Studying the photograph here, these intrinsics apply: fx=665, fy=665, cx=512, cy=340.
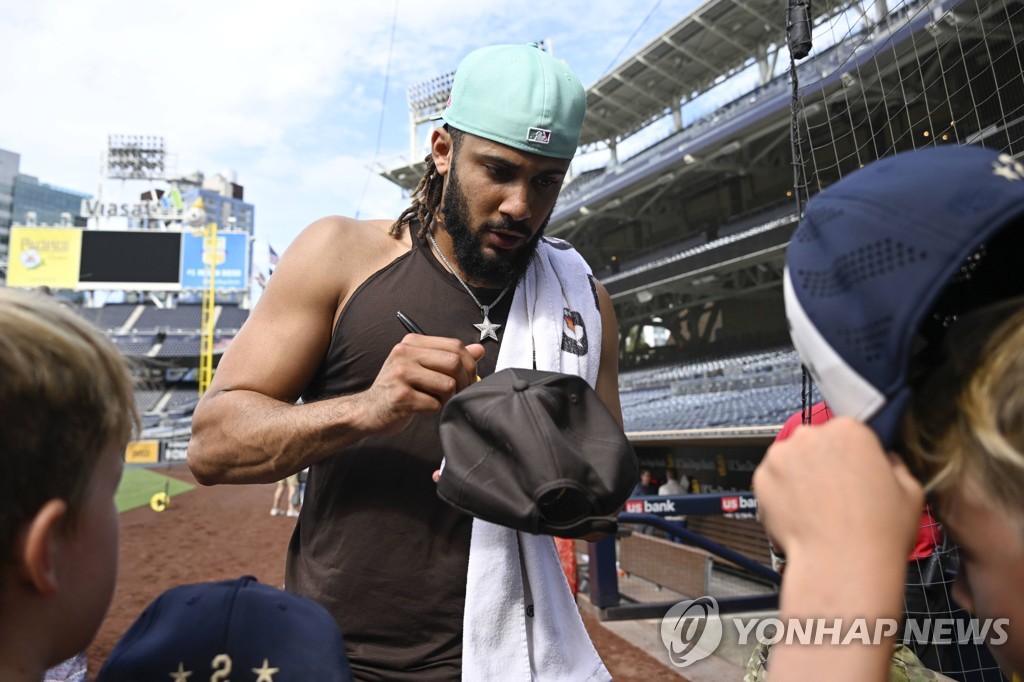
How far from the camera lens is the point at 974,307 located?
2.64 ft

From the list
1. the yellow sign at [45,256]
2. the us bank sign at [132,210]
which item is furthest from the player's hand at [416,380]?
the us bank sign at [132,210]

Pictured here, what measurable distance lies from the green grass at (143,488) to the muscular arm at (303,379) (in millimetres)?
13907

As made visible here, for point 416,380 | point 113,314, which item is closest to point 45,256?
point 113,314

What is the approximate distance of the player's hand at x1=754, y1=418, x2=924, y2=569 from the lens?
60cm

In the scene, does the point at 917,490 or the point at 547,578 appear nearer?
the point at 917,490

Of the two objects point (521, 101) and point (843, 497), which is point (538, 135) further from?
point (843, 497)

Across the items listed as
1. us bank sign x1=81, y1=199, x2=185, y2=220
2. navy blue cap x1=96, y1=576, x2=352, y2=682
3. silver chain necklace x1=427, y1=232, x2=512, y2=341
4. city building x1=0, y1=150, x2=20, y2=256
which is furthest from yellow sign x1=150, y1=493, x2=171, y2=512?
city building x1=0, y1=150, x2=20, y2=256

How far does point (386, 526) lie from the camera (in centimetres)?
136

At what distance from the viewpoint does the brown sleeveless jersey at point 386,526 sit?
1.29 metres

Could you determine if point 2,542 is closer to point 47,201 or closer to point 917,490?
point 917,490

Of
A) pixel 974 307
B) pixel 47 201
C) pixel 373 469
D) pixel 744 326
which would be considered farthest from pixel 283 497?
pixel 47 201

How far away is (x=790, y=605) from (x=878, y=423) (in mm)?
188

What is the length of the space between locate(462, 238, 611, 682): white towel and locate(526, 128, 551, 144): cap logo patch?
369 millimetres

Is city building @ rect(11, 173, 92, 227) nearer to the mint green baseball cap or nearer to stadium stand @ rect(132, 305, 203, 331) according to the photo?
stadium stand @ rect(132, 305, 203, 331)
